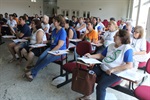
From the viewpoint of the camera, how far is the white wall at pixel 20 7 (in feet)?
42.3

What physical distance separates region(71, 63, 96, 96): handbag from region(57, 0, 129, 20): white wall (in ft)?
40.6

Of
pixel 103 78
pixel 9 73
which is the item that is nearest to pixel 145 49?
pixel 103 78

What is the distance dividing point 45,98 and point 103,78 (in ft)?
3.25

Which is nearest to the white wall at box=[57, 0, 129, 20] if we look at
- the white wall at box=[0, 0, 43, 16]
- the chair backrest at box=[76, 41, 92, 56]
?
the white wall at box=[0, 0, 43, 16]

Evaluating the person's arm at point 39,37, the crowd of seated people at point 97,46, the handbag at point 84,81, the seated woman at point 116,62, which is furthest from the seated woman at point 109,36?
the handbag at point 84,81

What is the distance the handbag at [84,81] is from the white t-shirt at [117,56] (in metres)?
0.26

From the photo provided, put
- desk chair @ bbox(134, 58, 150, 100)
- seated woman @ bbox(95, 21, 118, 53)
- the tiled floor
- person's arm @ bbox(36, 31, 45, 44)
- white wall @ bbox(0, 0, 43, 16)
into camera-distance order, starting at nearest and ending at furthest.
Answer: desk chair @ bbox(134, 58, 150, 100)
the tiled floor
person's arm @ bbox(36, 31, 45, 44)
seated woman @ bbox(95, 21, 118, 53)
white wall @ bbox(0, 0, 43, 16)

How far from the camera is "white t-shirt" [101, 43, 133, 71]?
76.3 inches

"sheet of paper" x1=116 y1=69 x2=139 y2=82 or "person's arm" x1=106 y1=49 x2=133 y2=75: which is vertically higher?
"person's arm" x1=106 y1=49 x2=133 y2=75

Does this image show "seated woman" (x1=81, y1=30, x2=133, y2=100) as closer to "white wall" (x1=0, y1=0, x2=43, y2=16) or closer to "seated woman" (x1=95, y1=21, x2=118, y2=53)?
"seated woman" (x1=95, y1=21, x2=118, y2=53)

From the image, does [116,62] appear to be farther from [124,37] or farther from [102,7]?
[102,7]

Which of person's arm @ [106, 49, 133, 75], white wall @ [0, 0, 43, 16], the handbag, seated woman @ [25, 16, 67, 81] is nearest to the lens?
person's arm @ [106, 49, 133, 75]

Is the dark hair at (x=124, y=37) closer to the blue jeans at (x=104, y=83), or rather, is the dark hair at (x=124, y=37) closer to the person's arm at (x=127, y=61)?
the person's arm at (x=127, y=61)

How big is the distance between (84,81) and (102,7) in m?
12.9
